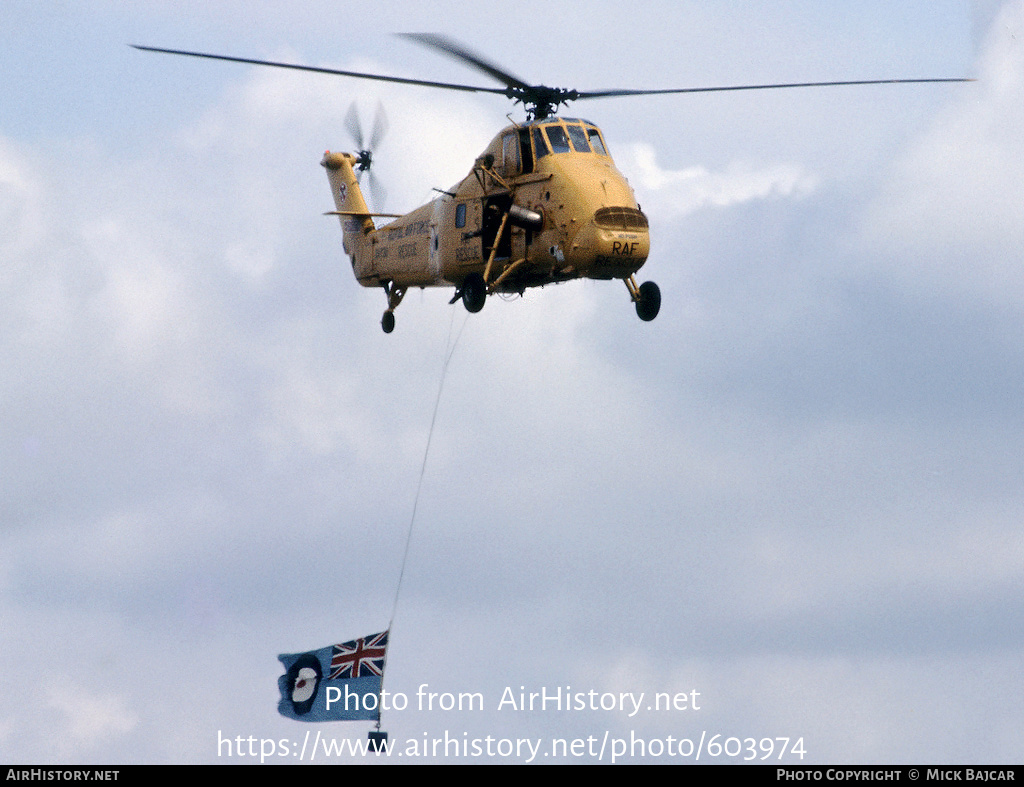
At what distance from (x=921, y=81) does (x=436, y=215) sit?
52.2 ft

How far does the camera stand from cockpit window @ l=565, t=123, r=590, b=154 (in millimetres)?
50250

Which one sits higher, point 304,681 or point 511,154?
point 511,154

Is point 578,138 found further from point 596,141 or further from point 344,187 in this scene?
point 344,187

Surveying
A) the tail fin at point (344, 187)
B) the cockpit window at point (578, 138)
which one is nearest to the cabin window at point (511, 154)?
the cockpit window at point (578, 138)

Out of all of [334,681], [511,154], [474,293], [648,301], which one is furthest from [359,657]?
[511,154]

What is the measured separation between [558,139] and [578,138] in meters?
0.63

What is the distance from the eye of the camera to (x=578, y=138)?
50.4 metres

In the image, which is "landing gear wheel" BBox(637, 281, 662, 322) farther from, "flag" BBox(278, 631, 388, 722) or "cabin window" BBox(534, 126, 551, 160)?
"flag" BBox(278, 631, 388, 722)

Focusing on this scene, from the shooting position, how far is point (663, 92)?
1944 inches

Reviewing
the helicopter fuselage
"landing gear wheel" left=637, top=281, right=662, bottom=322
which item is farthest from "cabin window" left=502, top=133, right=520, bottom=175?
"landing gear wheel" left=637, top=281, right=662, bottom=322

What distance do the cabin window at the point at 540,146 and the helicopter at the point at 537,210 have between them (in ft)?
0.10

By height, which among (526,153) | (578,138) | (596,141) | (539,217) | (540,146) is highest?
(596,141)

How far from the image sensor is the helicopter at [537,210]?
158 ft
